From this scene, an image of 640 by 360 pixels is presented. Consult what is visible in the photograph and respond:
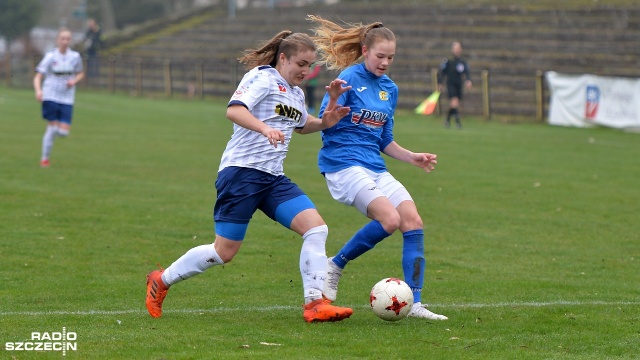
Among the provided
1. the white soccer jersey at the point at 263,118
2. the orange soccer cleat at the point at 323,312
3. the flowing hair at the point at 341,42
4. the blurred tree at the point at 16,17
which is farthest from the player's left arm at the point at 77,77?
the blurred tree at the point at 16,17

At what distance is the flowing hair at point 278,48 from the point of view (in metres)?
6.86

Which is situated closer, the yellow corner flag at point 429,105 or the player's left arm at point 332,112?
Result: the player's left arm at point 332,112

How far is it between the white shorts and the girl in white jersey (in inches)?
17.8

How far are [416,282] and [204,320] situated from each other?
1.44 m

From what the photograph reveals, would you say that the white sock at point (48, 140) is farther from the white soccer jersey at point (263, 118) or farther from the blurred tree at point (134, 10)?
the blurred tree at point (134, 10)

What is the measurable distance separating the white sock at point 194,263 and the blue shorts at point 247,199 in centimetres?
16

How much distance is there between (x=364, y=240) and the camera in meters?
7.50

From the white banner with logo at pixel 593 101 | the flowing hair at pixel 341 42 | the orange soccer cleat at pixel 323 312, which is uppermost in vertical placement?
the flowing hair at pixel 341 42

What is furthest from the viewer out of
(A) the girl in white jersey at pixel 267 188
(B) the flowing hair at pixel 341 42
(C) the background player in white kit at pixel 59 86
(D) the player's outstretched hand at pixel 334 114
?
(C) the background player in white kit at pixel 59 86

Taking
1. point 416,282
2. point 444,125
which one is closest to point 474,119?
point 444,125

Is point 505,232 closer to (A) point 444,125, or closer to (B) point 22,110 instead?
(A) point 444,125

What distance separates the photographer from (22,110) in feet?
101

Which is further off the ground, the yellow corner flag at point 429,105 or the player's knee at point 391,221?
the player's knee at point 391,221

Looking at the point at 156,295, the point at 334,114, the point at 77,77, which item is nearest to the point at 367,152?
the point at 334,114
